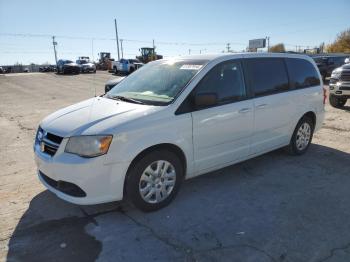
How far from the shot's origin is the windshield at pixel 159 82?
410 centimetres

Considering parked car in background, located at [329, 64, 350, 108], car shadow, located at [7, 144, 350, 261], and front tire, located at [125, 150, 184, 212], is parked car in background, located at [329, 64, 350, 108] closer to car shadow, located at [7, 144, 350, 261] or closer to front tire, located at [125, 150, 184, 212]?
car shadow, located at [7, 144, 350, 261]

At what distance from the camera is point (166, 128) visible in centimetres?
376

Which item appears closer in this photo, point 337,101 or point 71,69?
point 337,101

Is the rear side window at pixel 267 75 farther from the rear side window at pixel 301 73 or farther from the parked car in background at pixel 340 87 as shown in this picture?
the parked car in background at pixel 340 87

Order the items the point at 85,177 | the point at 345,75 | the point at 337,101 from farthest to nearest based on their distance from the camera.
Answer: the point at 337,101, the point at 345,75, the point at 85,177

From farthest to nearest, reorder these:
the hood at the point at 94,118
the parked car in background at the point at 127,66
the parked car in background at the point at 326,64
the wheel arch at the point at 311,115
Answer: the parked car in background at the point at 127,66 → the parked car in background at the point at 326,64 → the wheel arch at the point at 311,115 → the hood at the point at 94,118

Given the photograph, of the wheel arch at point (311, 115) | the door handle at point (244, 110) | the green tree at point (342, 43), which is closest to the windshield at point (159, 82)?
the door handle at point (244, 110)

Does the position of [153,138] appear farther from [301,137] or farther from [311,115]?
[311,115]

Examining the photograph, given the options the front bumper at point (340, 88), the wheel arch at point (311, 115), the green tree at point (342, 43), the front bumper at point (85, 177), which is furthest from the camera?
the green tree at point (342, 43)

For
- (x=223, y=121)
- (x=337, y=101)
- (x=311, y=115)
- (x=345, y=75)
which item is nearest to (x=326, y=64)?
(x=337, y=101)

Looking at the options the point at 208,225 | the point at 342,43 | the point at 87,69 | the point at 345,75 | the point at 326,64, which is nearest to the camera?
the point at 208,225

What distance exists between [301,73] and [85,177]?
406cm

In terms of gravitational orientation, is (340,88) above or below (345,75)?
below

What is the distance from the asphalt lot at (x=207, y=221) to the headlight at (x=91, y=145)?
809mm
